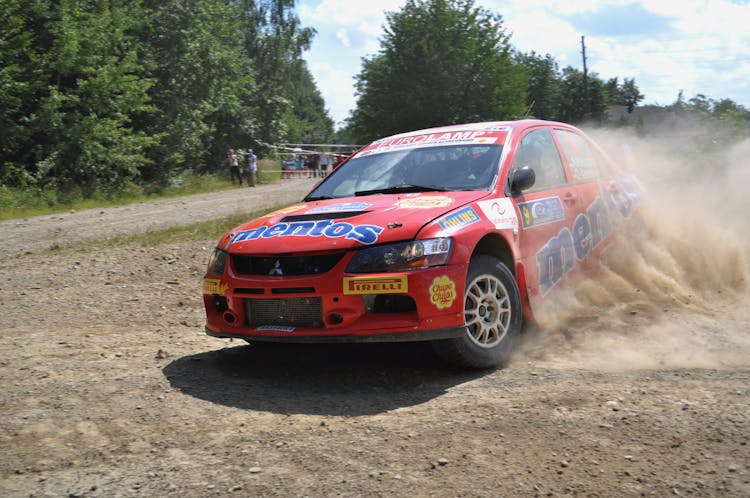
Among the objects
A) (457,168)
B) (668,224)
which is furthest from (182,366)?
(668,224)

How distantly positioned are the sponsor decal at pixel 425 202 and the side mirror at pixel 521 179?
65 cm

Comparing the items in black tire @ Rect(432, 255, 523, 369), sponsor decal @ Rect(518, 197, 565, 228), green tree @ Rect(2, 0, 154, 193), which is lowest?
black tire @ Rect(432, 255, 523, 369)

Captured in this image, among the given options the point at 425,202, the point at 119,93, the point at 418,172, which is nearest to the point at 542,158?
the point at 418,172

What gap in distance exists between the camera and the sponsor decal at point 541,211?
558 centimetres

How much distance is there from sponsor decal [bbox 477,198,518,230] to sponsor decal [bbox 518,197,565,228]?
0.50 ft

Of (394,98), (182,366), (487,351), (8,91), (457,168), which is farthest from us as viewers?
(394,98)

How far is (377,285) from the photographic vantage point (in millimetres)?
4496

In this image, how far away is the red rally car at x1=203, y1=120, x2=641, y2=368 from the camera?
4.54 m

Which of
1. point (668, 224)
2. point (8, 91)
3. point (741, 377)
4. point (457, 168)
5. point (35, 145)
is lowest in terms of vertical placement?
point (741, 377)

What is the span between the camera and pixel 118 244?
39.5ft

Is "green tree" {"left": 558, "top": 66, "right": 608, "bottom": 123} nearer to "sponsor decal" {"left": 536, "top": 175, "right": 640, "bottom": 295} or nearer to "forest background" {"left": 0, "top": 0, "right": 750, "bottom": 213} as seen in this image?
"forest background" {"left": 0, "top": 0, "right": 750, "bottom": 213}

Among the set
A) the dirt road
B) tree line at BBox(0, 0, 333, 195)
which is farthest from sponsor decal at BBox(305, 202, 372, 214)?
tree line at BBox(0, 0, 333, 195)

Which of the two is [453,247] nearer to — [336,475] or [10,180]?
[336,475]

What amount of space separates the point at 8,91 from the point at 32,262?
44.1ft
